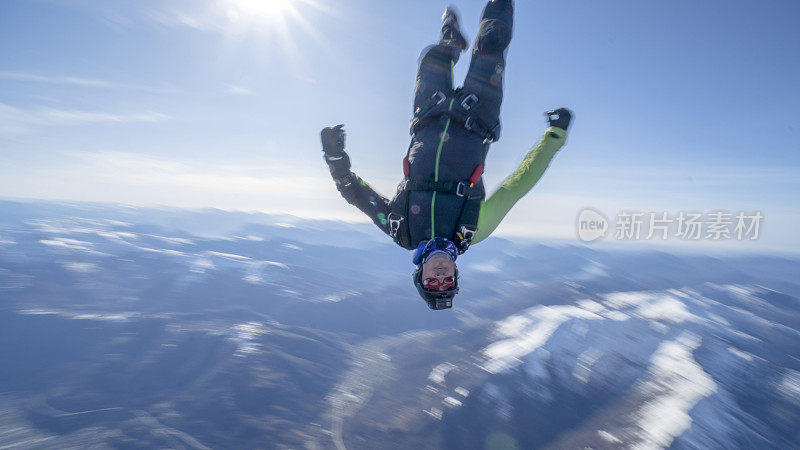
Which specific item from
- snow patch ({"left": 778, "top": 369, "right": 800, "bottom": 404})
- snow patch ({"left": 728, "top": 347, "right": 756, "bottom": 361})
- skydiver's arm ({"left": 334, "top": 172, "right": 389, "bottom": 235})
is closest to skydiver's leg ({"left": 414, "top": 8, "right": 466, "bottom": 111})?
skydiver's arm ({"left": 334, "top": 172, "right": 389, "bottom": 235})

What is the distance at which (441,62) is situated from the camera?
16.2 feet

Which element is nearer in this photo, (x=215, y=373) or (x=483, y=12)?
(x=483, y=12)

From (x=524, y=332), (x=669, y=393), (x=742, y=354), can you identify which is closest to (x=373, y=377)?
(x=524, y=332)

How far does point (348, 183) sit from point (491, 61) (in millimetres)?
2708

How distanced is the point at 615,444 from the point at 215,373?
117 metres

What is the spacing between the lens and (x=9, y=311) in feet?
472

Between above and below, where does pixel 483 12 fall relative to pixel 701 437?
above

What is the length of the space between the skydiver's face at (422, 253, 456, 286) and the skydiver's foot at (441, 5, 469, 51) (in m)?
3.38

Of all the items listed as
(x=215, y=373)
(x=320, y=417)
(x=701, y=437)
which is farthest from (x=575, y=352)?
(x=215, y=373)

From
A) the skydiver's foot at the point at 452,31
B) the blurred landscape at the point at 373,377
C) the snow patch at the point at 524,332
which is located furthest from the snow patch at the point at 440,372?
the skydiver's foot at the point at 452,31

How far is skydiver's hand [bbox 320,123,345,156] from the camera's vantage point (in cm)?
436

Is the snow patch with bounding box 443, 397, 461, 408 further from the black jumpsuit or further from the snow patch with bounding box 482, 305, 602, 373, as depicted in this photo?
the black jumpsuit

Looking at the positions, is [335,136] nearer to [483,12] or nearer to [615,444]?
[483,12]

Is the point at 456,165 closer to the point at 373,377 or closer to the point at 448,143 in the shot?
the point at 448,143
